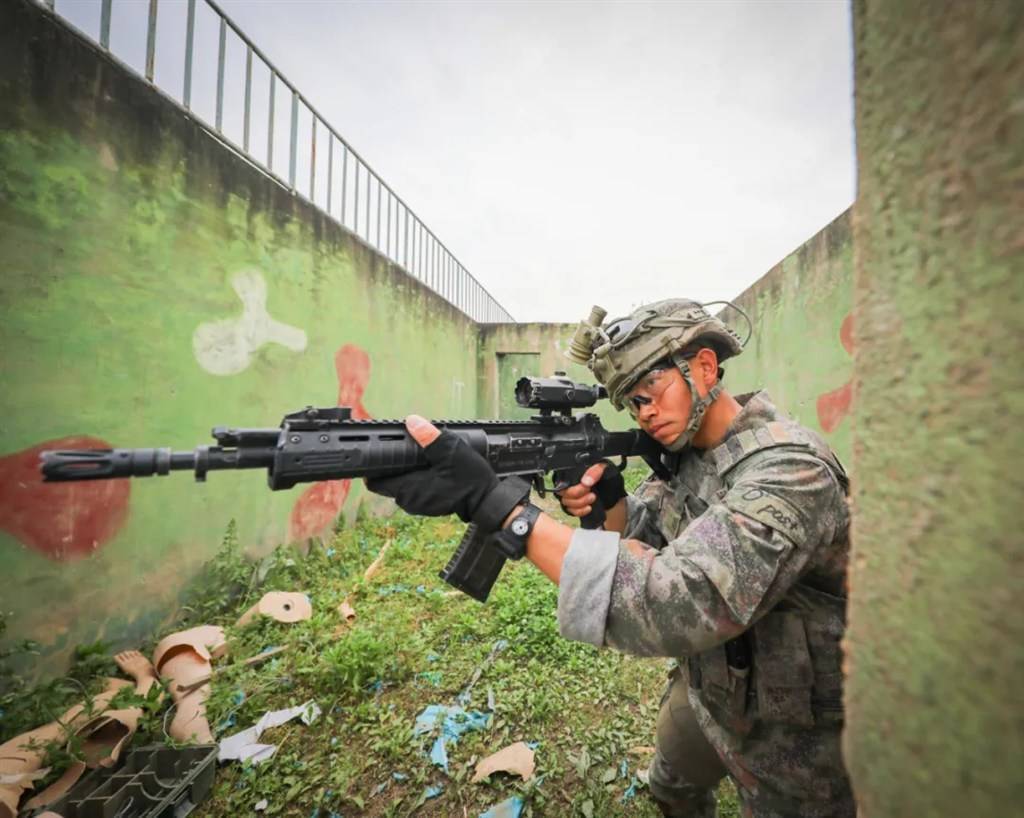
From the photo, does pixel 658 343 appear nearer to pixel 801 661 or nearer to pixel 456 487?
pixel 456 487

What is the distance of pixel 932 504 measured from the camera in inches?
13.3

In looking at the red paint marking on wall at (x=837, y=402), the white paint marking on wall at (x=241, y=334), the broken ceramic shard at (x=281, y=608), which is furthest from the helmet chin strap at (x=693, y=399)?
the white paint marking on wall at (x=241, y=334)

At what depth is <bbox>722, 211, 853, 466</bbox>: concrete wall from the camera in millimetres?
4328

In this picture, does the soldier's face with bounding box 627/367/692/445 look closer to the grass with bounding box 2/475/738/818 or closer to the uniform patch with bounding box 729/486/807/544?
the uniform patch with bounding box 729/486/807/544

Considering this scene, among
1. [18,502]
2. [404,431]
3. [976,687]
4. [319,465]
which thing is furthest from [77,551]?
[976,687]

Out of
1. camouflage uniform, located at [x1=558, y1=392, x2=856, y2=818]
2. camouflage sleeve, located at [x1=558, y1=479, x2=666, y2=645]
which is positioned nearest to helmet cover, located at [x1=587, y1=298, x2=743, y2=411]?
camouflage uniform, located at [x1=558, y1=392, x2=856, y2=818]

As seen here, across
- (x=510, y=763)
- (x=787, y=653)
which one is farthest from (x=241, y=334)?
(x=787, y=653)

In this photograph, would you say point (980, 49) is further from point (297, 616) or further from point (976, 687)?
point (297, 616)

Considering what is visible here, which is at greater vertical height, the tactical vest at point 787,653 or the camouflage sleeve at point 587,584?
the camouflage sleeve at point 587,584

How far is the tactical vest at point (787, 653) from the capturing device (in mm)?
1421

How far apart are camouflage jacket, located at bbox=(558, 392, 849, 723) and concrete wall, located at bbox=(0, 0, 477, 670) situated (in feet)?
10.6

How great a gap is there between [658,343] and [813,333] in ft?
14.2

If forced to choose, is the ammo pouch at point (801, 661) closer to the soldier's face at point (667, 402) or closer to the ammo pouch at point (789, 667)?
the ammo pouch at point (789, 667)

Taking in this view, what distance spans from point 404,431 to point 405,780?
6.42ft
